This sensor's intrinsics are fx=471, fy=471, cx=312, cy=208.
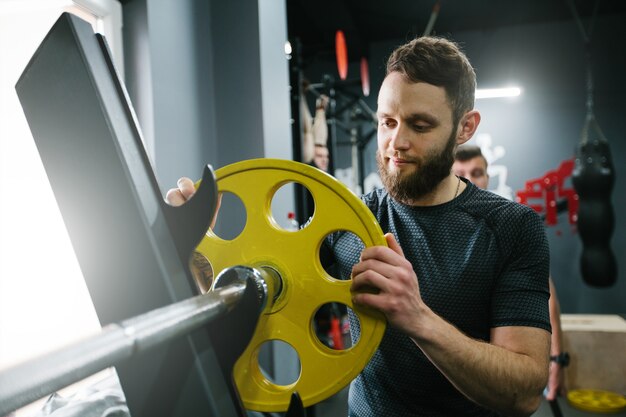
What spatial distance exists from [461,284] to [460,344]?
0.92 ft

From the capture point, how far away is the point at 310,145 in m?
4.17

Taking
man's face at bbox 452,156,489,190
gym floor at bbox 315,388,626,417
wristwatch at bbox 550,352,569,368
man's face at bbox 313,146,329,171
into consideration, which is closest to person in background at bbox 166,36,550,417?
man's face at bbox 452,156,489,190

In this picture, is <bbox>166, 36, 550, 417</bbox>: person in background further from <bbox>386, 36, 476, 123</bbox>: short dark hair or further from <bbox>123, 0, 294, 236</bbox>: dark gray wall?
<bbox>123, 0, 294, 236</bbox>: dark gray wall

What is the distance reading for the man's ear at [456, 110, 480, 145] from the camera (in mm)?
1324

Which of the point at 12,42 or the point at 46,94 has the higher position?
the point at 12,42

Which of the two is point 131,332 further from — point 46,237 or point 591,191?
point 591,191

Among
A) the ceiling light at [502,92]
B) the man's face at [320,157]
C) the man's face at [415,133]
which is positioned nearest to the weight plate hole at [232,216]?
the man's face at [415,133]

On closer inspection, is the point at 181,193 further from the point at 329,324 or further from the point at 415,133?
the point at 329,324

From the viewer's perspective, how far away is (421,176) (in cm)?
123

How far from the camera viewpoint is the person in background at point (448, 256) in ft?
3.34

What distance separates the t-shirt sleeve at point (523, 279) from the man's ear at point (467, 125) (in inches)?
11.4

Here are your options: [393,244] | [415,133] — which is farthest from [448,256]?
[393,244]

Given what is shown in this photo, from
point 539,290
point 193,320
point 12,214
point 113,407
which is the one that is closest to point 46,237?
point 12,214

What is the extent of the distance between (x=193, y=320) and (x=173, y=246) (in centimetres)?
19
